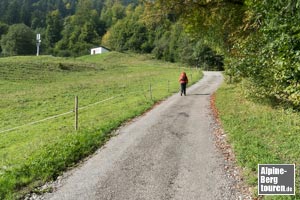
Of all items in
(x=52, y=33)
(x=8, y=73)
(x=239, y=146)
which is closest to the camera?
(x=239, y=146)

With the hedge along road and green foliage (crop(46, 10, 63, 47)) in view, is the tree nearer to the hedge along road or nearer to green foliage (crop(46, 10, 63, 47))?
green foliage (crop(46, 10, 63, 47))

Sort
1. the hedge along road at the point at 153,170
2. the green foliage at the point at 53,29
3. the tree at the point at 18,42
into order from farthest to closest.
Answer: the green foliage at the point at 53,29
the tree at the point at 18,42
the hedge along road at the point at 153,170

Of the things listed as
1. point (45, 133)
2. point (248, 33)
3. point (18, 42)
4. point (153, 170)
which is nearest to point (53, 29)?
point (18, 42)

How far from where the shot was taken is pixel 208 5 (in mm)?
16281

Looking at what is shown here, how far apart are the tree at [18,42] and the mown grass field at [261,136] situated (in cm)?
11441

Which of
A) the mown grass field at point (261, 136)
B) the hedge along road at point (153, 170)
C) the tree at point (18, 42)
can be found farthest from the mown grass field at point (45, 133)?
the tree at point (18, 42)

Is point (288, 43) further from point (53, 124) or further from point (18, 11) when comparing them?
point (18, 11)

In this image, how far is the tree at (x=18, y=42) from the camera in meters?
116

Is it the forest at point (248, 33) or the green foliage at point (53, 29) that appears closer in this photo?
the forest at point (248, 33)

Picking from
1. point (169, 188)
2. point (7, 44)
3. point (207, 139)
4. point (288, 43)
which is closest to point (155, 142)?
point (207, 139)

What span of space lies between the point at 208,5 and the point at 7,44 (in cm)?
11596

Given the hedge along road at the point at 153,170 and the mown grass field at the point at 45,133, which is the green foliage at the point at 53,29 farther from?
the hedge along road at the point at 153,170

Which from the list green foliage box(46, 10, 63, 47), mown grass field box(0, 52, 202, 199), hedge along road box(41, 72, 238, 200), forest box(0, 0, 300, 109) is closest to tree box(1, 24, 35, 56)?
green foliage box(46, 10, 63, 47)

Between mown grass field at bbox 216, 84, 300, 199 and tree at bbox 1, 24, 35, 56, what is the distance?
11441 cm
